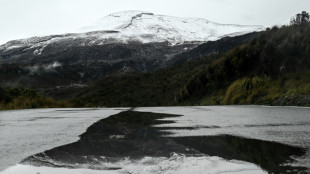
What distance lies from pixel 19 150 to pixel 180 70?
54.9 metres

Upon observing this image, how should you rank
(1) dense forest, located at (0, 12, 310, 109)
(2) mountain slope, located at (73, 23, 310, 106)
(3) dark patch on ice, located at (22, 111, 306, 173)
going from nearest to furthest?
(3) dark patch on ice, located at (22, 111, 306, 173)
(2) mountain slope, located at (73, 23, 310, 106)
(1) dense forest, located at (0, 12, 310, 109)

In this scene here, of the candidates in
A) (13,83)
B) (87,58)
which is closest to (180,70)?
(13,83)

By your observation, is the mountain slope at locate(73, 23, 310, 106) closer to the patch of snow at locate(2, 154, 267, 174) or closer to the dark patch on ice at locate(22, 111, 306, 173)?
the dark patch on ice at locate(22, 111, 306, 173)

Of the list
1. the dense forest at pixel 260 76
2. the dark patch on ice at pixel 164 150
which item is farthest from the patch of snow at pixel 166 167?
the dense forest at pixel 260 76

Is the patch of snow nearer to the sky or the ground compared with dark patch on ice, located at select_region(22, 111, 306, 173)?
nearer to the sky

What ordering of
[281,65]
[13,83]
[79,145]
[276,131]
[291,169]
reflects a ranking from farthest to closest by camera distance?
[13,83] < [281,65] < [276,131] < [79,145] < [291,169]

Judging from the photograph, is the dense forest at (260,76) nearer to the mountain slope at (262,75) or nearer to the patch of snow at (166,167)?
the mountain slope at (262,75)

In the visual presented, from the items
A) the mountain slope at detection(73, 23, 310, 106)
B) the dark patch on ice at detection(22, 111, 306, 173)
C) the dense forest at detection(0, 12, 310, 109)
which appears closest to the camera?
the dark patch on ice at detection(22, 111, 306, 173)

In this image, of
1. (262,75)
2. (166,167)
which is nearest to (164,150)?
(166,167)

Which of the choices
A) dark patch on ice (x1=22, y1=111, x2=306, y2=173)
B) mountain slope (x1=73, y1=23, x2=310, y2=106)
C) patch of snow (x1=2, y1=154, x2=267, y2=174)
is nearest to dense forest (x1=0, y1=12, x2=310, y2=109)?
mountain slope (x1=73, y1=23, x2=310, y2=106)

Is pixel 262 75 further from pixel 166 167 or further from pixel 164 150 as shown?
pixel 166 167

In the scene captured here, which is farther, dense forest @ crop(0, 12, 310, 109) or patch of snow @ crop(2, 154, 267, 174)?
dense forest @ crop(0, 12, 310, 109)

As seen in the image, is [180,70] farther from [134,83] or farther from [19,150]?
[19,150]

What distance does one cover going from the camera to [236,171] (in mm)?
3809
